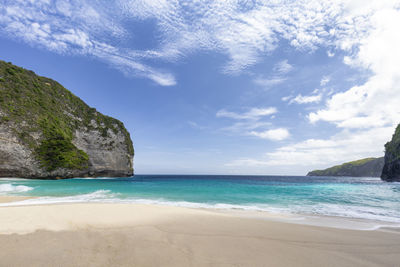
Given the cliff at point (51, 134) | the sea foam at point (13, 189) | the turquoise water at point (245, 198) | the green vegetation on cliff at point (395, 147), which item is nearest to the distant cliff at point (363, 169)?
the green vegetation on cliff at point (395, 147)

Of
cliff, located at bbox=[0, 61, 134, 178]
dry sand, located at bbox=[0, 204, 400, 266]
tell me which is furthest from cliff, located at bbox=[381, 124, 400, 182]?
cliff, located at bbox=[0, 61, 134, 178]

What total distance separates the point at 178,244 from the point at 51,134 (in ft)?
163

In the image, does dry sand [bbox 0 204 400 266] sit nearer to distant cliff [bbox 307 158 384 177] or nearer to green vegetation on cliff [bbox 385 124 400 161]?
green vegetation on cliff [bbox 385 124 400 161]

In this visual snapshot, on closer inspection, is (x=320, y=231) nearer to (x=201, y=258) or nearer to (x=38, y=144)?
(x=201, y=258)

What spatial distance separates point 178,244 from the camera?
4.23 m

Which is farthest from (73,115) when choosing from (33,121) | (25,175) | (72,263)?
(72,263)

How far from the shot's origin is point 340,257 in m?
3.80

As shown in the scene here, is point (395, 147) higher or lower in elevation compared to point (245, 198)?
higher

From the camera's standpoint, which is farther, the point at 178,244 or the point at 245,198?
the point at 245,198

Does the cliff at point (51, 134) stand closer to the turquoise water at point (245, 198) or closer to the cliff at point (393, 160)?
the turquoise water at point (245, 198)

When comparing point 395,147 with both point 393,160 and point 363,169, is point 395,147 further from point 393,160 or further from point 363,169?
point 363,169

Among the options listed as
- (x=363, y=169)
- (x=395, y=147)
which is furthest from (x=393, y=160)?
(x=363, y=169)

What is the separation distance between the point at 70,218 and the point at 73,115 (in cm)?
5864

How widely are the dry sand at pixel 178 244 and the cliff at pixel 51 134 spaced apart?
40.9m
